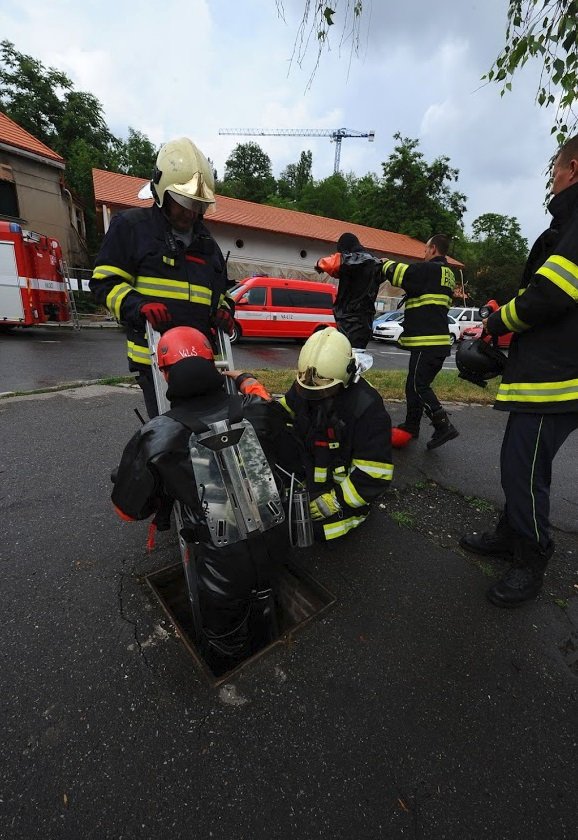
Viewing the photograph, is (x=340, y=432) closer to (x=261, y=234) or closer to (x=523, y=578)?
(x=523, y=578)

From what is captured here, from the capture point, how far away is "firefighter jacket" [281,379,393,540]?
2244mm

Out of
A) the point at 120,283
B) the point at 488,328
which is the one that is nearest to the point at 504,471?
the point at 488,328

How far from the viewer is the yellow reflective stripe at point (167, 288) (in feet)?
7.54

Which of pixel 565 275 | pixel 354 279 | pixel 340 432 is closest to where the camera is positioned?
pixel 565 275

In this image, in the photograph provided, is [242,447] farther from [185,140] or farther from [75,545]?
[185,140]

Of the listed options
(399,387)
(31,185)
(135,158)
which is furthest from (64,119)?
(399,387)

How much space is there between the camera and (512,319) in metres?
1.96

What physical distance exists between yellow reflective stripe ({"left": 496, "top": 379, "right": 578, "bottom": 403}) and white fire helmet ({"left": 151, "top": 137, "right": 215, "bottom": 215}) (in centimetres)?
186

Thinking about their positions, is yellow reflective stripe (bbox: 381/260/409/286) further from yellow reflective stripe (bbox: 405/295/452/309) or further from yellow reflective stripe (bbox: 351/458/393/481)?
yellow reflective stripe (bbox: 351/458/393/481)

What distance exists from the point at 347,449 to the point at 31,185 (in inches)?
772

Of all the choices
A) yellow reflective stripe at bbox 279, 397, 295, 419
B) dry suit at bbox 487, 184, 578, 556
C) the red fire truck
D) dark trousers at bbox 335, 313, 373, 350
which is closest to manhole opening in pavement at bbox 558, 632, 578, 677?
dry suit at bbox 487, 184, 578, 556

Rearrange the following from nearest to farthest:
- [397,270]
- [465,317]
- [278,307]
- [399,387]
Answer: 1. [397,270]
2. [399,387]
3. [278,307]
4. [465,317]

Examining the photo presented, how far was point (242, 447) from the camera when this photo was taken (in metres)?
1.67

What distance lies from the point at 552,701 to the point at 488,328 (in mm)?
1682
